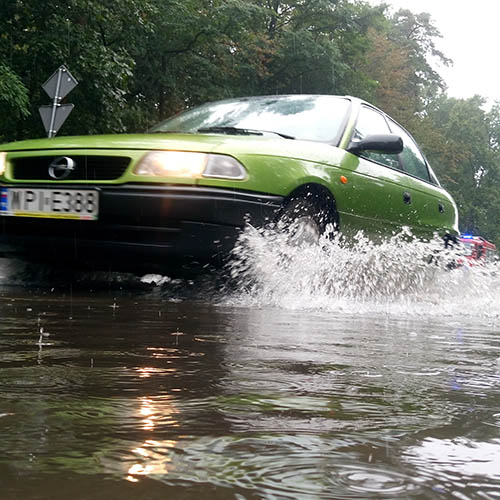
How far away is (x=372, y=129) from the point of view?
575 centimetres

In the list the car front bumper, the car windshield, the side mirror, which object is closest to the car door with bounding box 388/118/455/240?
the side mirror

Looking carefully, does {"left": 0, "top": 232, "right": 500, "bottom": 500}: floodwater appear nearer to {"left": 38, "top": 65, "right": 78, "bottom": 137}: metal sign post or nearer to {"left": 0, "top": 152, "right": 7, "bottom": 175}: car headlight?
{"left": 0, "top": 152, "right": 7, "bottom": 175}: car headlight

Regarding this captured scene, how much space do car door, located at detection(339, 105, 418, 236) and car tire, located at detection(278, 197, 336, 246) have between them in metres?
0.17

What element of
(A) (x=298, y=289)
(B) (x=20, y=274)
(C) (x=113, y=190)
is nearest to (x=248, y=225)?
(A) (x=298, y=289)

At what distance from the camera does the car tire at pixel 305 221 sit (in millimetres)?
4539

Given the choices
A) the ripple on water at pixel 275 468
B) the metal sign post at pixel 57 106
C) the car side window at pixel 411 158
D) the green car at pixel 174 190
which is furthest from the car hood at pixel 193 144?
the metal sign post at pixel 57 106

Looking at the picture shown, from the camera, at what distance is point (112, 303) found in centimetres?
397

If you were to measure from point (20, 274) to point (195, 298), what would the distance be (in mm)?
1606

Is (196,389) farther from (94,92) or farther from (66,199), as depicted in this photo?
(94,92)

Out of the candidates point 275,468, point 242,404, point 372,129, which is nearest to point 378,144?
point 372,129

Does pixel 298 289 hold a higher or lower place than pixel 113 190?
lower

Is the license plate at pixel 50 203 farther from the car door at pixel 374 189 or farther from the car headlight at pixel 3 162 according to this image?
the car door at pixel 374 189

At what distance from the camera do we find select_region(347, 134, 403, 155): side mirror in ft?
16.7

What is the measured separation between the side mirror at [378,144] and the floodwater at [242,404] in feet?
5.42
